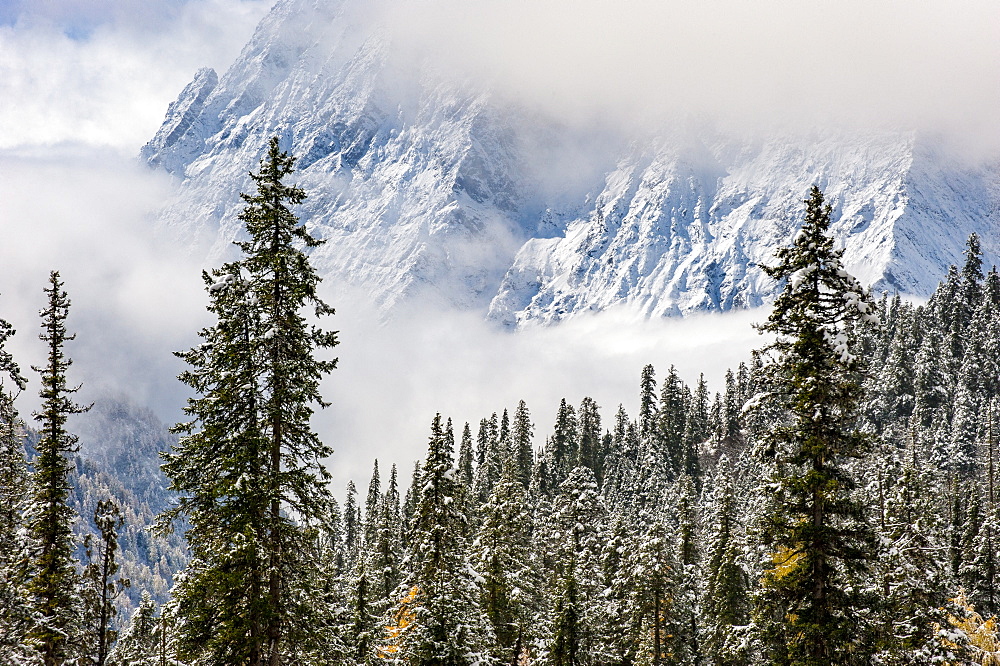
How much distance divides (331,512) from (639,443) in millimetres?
105965

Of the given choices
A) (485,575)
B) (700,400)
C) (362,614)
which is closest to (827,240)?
(485,575)

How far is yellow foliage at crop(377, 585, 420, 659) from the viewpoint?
1301 inches

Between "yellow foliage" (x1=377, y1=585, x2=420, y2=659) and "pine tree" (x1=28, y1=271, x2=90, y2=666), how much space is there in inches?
489

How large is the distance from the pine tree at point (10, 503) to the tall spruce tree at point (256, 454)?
380 centimetres

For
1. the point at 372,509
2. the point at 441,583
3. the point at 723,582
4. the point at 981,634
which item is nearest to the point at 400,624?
the point at 441,583

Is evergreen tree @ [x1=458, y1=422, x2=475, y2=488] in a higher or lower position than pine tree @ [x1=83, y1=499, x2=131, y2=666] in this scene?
higher

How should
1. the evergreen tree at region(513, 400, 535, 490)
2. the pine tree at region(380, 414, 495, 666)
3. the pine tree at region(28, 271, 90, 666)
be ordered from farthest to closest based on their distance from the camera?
the evergreen tree at region(513, 400, 535, 490), the pine tree at region(380, 414, 495, 666), the pine tree at region(28, 271, 90, 666)

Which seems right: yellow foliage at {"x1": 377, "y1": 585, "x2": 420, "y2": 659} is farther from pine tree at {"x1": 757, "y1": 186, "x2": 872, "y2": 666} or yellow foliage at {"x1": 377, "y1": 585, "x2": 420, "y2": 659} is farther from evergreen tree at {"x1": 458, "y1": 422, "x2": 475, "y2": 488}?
evergreen tree at {"x1": 458, "y1": 422, "x2": 475, "y2": 488}

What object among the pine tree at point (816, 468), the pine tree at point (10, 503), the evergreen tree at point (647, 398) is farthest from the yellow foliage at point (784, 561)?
the evergreen tree at point (647, 398)

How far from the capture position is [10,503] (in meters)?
21.4

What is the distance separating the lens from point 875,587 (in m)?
21.0

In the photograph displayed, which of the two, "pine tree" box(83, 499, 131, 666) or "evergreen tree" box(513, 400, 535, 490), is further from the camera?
"evergreen tree" box(513, 400, 535, 490)

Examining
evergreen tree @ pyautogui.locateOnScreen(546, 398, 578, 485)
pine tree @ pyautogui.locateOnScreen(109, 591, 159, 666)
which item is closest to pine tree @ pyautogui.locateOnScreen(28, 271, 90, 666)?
pine tree @ pyautogui.locateOnScreen(109, 591, 159, 666)

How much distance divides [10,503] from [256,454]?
786 centimetres
